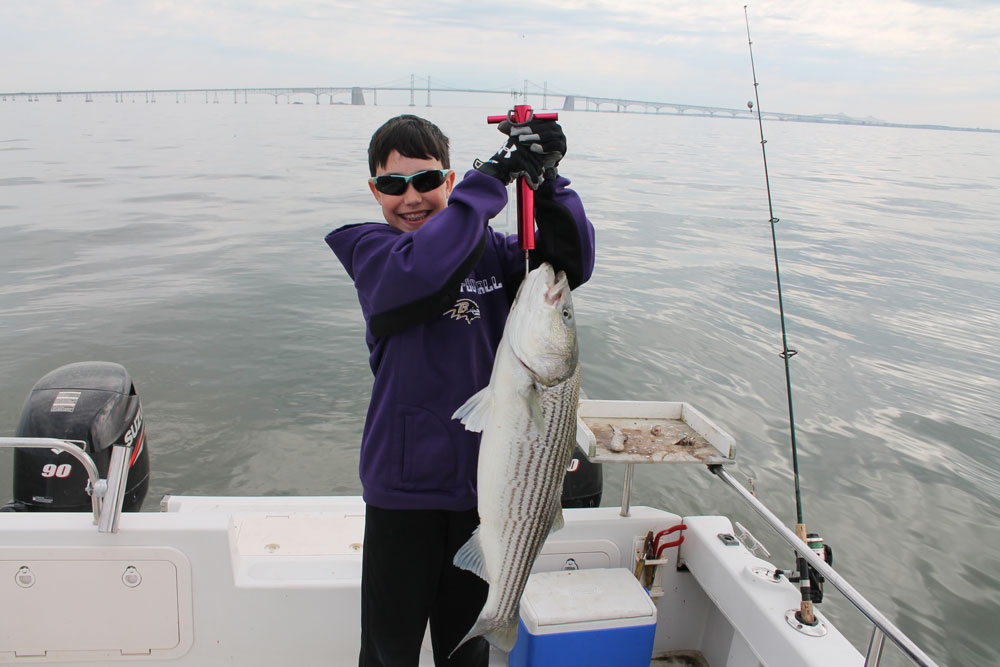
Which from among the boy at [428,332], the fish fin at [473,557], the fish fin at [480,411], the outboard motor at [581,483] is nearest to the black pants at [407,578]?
the boy at [428,332]

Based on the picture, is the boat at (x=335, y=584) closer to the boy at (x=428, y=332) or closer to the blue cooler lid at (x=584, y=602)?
the blue cooler lid at (x=584, y=602)

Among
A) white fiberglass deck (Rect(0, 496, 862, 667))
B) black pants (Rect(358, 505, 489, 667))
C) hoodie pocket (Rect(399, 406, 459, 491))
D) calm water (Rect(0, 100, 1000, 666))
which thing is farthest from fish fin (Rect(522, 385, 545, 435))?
calm water (Rect(0, 100, 1000, 666))

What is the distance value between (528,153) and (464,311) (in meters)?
0.53

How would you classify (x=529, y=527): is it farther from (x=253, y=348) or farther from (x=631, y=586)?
(x=253, y=348)

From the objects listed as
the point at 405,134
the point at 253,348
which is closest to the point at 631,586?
the point at 405,134

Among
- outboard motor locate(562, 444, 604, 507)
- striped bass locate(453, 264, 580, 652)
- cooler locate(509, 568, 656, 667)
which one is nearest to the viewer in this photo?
striped bass locate(453, 264, 580, 652)

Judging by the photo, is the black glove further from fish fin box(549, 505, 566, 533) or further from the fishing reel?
the fishing reel

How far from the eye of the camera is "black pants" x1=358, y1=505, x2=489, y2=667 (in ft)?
6.99

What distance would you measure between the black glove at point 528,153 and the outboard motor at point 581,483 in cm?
244

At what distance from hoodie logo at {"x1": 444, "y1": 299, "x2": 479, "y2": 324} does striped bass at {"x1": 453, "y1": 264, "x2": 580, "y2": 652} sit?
34 centimetres

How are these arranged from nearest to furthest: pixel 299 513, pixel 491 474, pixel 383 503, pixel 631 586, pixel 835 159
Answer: pixel 491 474, pixel 383 503, pixel 631 586, pixel 299 513, pixel 835 159

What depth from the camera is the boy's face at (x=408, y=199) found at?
86.5 inches

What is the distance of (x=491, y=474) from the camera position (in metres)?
1.80

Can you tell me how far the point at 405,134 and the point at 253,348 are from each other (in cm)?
782
